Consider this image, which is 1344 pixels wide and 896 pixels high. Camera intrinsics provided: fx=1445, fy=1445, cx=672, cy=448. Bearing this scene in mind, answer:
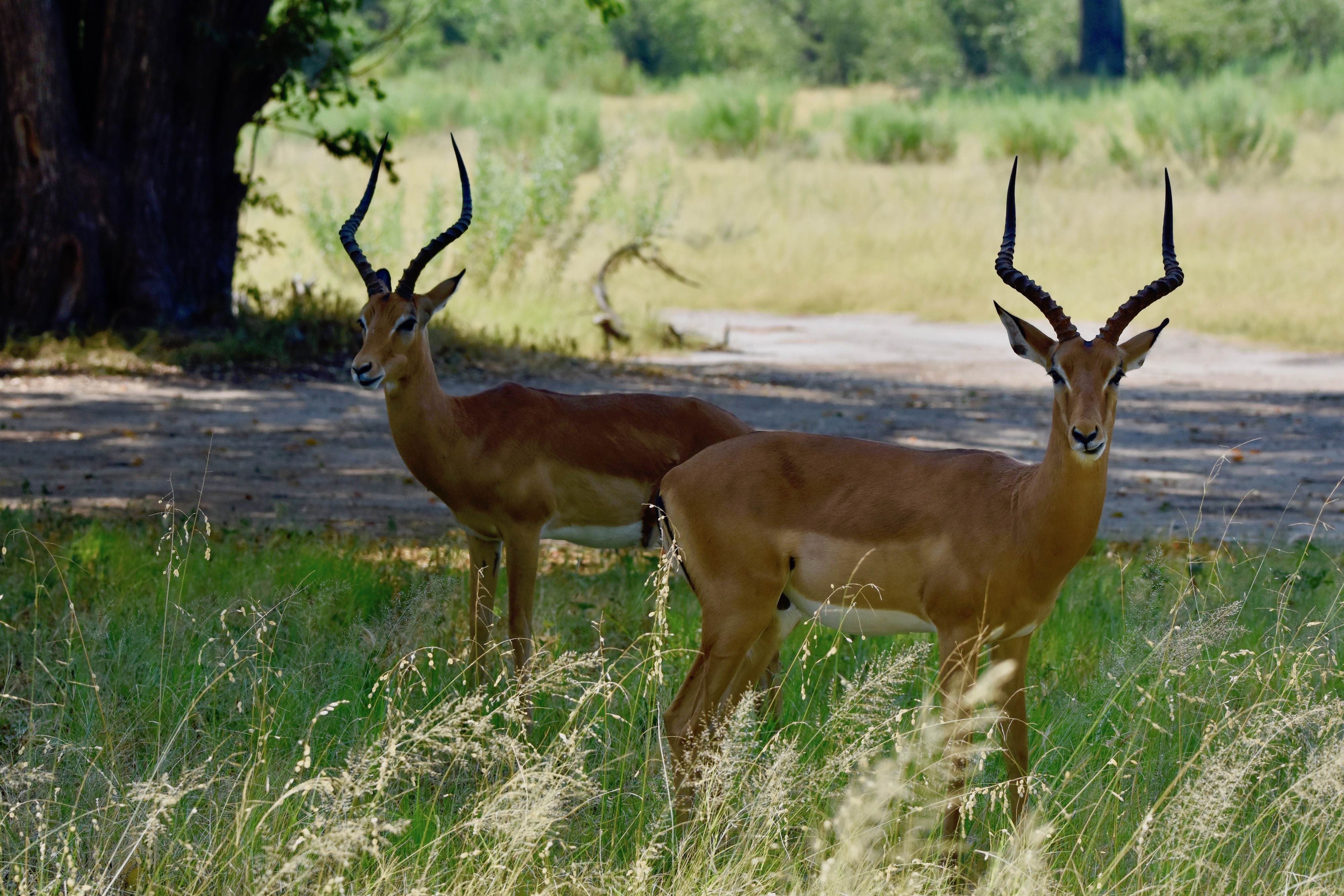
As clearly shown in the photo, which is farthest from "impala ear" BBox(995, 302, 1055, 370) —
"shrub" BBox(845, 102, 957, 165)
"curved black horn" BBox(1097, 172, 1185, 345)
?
"shrub" BBox(845, 102, 957, 165)

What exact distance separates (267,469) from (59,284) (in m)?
4.86

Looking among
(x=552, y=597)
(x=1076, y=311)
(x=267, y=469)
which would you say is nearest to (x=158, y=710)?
(x=552, y=597)

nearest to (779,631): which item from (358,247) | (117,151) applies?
(358,247)

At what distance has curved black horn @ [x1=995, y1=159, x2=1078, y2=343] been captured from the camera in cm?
414

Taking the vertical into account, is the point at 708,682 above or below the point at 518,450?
below

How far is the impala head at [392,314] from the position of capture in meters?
5.44

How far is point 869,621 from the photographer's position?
4262mm

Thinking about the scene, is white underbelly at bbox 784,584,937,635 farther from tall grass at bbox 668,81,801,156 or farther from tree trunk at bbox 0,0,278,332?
tall grass at bbox 668,81,801,156

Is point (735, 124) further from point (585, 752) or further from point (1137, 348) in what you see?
point (585, 752)

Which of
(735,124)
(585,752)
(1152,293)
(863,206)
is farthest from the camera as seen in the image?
(735,124)

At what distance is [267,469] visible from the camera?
943 cm

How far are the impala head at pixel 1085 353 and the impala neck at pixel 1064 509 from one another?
A: 64 mm

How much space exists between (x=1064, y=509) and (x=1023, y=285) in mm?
708

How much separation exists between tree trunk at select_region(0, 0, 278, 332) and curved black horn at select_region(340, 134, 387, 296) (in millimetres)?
7494
